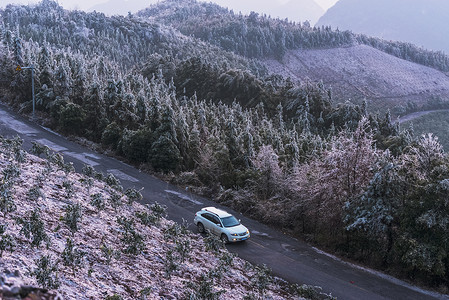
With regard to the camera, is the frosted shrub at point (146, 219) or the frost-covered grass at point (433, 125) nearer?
the frosted shrub at point (146, 219)

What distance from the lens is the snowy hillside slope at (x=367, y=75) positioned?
15425 cm

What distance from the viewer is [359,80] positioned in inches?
6629

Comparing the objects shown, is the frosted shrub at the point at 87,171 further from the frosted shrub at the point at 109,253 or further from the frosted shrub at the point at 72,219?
the frosted shrub at the point at 109,253

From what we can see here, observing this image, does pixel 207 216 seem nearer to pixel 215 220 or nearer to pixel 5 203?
pixel 215 220

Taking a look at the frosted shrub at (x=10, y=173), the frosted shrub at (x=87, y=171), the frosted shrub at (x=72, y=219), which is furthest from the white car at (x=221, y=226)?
the frosted shrub at (x=10, y=173)

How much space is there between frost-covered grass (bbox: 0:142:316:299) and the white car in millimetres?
2726

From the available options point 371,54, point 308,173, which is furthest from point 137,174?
point 371,54

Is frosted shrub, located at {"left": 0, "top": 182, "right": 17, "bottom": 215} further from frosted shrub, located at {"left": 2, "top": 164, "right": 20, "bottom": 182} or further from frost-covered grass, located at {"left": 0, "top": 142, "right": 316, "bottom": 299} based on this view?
frosted shrub, located at {"left": 2, "top": 164, "right": 20, "bottom": 182}

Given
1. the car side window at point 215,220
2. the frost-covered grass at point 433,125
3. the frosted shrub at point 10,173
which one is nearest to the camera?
the frosted shrub at point 10,173

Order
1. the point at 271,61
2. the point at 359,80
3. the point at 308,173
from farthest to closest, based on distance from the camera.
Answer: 1. the point at 271,61
2. the point at 359,80
3. the point at 308,173

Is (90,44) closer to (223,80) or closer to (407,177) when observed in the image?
(223,80)

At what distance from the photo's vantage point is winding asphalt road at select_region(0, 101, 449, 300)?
21.8 metres

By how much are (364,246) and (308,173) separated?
774 cm

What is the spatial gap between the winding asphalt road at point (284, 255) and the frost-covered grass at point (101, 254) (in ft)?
9.52
